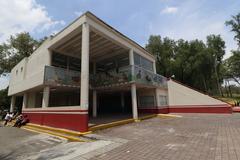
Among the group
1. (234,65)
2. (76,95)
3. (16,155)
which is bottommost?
(16,155)

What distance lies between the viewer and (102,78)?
14.3 m

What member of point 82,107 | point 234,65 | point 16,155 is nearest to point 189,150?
point 82,107

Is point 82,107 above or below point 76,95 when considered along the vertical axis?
below

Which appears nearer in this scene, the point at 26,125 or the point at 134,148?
the point at 134,148

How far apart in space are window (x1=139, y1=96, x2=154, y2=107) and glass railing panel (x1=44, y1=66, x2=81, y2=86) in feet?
24.6

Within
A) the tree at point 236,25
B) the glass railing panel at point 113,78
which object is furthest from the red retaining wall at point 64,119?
the tree at point 236,25

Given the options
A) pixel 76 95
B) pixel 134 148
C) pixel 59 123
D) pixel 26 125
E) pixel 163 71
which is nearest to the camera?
pixel 134 148

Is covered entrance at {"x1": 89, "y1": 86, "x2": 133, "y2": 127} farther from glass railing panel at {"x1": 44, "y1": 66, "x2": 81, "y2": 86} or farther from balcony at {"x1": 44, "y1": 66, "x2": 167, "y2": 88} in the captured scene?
glass railing panel at {"x1": 44, "y1": 66, "x2": 81, "y2": 86}

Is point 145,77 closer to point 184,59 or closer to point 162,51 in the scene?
point 162,51

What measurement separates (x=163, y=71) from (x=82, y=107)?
29.0m

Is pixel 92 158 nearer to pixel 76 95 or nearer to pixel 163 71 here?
pixel 76 95

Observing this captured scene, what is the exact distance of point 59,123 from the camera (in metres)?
10.0

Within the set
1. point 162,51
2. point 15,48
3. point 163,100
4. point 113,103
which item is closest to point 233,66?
point 162,51

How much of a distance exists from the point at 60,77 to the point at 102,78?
146 inches
